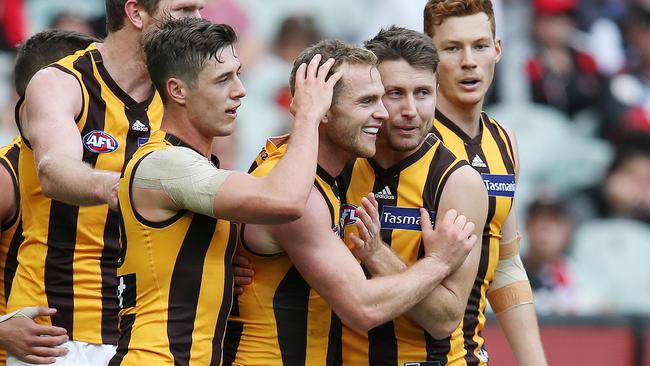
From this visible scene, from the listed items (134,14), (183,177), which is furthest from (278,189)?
(134,14)

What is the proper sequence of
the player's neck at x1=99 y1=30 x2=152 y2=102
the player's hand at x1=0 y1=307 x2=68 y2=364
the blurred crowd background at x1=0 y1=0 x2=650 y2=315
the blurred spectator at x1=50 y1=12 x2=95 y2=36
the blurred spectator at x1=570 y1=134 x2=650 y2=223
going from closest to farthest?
the player's hand at x1=0 y1=307 x2=68 y2=364
the player's neck at x1=99 y1=30 x2=152 y2=102
the blurred spectator at x1=50 y1=12 x2=95 y2=36
the blurred crowd background at x1=0 y1=0 x2=650 y2=315
the blurred spectator at x1=570 y1=134 x2=650 y2=223

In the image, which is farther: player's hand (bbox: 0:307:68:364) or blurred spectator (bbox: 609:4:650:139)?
blurred spectator (bbox: 609:4:650:139)

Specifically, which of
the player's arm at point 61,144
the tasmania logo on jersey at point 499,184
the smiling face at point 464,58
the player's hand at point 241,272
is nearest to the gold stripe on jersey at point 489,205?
the tasmania logo on jersey at point 499,184

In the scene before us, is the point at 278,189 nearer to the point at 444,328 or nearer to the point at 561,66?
the point at 444,328

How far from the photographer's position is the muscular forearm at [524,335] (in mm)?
6074

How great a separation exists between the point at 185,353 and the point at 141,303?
0.86 feet

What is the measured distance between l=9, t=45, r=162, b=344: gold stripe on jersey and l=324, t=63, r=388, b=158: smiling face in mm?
1048

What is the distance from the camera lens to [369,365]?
530cm

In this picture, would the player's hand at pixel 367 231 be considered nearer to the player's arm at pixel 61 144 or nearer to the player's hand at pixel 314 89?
the player's hand at pixel 314 89

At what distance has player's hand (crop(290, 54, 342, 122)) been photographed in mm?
4723

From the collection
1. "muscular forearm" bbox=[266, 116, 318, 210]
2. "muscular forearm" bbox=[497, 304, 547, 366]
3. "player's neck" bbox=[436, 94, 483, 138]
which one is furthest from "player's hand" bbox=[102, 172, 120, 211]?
"muscular forearm" bbox=[497, 304, 547, 366]

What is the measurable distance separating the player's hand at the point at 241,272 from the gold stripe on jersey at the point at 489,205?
1029 mm

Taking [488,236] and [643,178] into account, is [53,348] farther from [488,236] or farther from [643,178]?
[643,178]

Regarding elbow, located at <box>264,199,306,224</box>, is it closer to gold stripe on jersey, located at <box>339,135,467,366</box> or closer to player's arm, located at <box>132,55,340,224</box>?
player's arm, located at <box>132,55,340,224</box>
